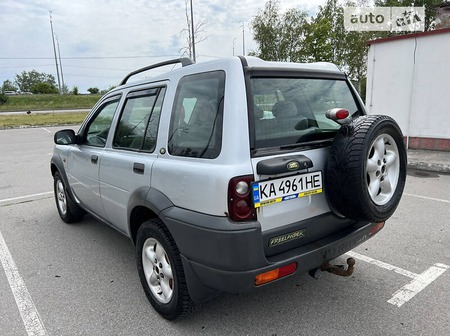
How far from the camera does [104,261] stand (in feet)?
11.5

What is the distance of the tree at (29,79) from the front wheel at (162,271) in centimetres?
11005

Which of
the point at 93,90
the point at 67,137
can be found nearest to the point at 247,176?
the point at 67,137

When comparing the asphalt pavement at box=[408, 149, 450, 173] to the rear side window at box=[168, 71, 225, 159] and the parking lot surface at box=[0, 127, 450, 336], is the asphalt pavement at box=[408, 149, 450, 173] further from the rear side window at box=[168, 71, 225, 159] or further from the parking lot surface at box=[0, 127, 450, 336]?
the rear side window at box=[168, 71, 225, 159]

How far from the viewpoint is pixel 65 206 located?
459 centimetres

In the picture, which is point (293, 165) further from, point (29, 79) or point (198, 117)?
point (29, 79)

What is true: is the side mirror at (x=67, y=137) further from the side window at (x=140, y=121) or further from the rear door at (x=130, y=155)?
the side window at (x=140, y=121)

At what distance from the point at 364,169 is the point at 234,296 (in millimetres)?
1496

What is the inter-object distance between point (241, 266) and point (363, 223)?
1.15m

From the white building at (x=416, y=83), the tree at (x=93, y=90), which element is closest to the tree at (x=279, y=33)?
the white building at (x=416, y=83)

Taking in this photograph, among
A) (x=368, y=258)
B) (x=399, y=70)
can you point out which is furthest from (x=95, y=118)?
(x=399, y=70)

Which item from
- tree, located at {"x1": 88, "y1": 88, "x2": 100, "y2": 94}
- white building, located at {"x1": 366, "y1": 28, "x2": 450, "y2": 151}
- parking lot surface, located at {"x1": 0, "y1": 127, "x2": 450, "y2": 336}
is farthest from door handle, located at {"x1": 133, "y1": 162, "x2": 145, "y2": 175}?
tree, located at {"x1": 88, "y1": 88, "x2": 100, "y2": 94}

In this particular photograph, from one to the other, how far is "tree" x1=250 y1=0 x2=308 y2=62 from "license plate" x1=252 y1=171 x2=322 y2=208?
24825 millimetres

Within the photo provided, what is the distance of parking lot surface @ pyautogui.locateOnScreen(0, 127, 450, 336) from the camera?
2.43 meters

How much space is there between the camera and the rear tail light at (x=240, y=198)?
6.30 ft
